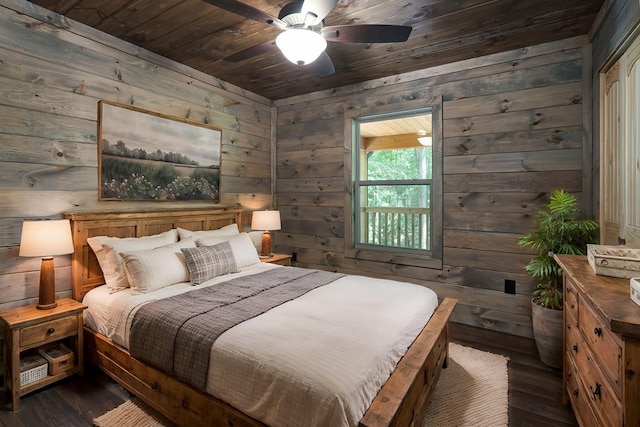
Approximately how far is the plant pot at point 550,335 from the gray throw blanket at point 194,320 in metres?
1.86

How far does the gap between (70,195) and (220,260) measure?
1.31 m

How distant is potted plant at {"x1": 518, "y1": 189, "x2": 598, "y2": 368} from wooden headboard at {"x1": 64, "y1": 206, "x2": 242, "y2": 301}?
3232 mm

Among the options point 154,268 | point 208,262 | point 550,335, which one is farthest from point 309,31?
point 550,335

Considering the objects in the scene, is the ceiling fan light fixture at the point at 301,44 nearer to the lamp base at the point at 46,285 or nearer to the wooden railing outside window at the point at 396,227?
the lamp base at the point at 46,285

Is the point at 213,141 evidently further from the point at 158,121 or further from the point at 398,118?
the point at 398,118

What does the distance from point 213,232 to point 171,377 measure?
177 cm

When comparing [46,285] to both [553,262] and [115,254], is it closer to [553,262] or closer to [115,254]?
[115,254]

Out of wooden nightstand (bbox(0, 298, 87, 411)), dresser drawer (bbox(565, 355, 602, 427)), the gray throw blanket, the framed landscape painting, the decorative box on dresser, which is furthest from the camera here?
the framed landscape painting

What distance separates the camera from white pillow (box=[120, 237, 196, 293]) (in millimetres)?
2402

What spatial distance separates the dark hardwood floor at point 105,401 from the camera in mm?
1950

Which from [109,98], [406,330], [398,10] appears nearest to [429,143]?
[398,10]

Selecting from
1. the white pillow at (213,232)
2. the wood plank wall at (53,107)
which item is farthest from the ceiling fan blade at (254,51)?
the white pillow at (213,232)

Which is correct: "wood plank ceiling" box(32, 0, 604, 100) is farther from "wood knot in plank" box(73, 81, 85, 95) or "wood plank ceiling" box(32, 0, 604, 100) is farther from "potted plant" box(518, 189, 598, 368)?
"potted plant" box(518, 189, 598, 368)

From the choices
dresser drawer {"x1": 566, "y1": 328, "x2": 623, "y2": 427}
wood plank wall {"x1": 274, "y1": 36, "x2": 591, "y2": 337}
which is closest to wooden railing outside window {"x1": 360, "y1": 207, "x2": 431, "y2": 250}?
wood plank wall {"x1": 274, "y1": 36, "x2": 591, "y2": 337}
